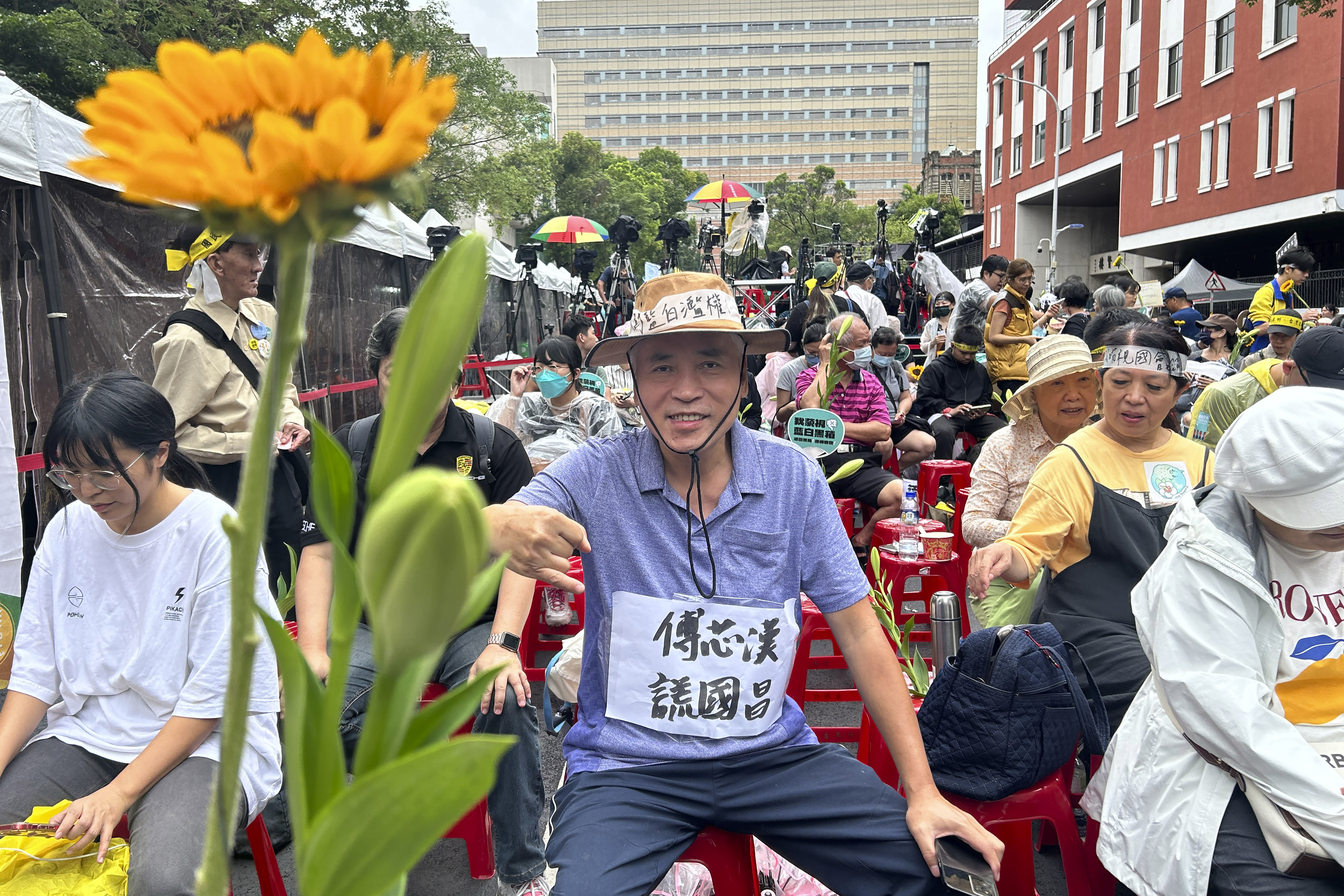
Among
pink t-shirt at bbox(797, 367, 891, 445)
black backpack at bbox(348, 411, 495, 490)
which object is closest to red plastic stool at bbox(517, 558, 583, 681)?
black backpack at bbox(348, 411, 495, 490)

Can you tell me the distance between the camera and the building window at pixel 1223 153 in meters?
23.2

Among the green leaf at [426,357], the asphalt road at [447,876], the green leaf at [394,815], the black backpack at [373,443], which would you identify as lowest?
the asphalt road at [447,876]

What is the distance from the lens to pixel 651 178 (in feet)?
177

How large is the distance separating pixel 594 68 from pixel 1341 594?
105547 mm

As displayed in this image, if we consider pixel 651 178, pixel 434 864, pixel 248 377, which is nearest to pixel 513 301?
pixel 248 377

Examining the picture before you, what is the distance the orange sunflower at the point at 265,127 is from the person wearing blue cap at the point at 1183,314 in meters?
9.80

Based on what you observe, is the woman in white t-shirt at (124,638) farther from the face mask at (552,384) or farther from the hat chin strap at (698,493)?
the face mask at (552,384)

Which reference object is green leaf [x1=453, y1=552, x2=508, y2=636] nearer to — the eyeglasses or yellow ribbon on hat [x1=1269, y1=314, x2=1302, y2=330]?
the eyeglasses

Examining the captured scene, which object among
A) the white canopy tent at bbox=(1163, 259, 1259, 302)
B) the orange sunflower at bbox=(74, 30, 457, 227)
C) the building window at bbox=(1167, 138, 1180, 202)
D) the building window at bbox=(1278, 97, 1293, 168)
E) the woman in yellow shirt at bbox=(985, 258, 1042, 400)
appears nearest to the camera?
the orange sunflower at bbox=(74, 30, 457, 227)

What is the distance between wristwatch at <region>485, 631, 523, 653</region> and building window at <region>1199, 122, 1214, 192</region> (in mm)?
26318

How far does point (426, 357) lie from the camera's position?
1.25ft

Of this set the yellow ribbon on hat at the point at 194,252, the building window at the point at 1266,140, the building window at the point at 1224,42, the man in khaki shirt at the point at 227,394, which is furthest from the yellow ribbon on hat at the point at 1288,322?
the building window at the point at 1224,42

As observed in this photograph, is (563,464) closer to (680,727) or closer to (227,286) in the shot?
(680,727)

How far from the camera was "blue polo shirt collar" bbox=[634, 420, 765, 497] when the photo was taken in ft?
6.59
